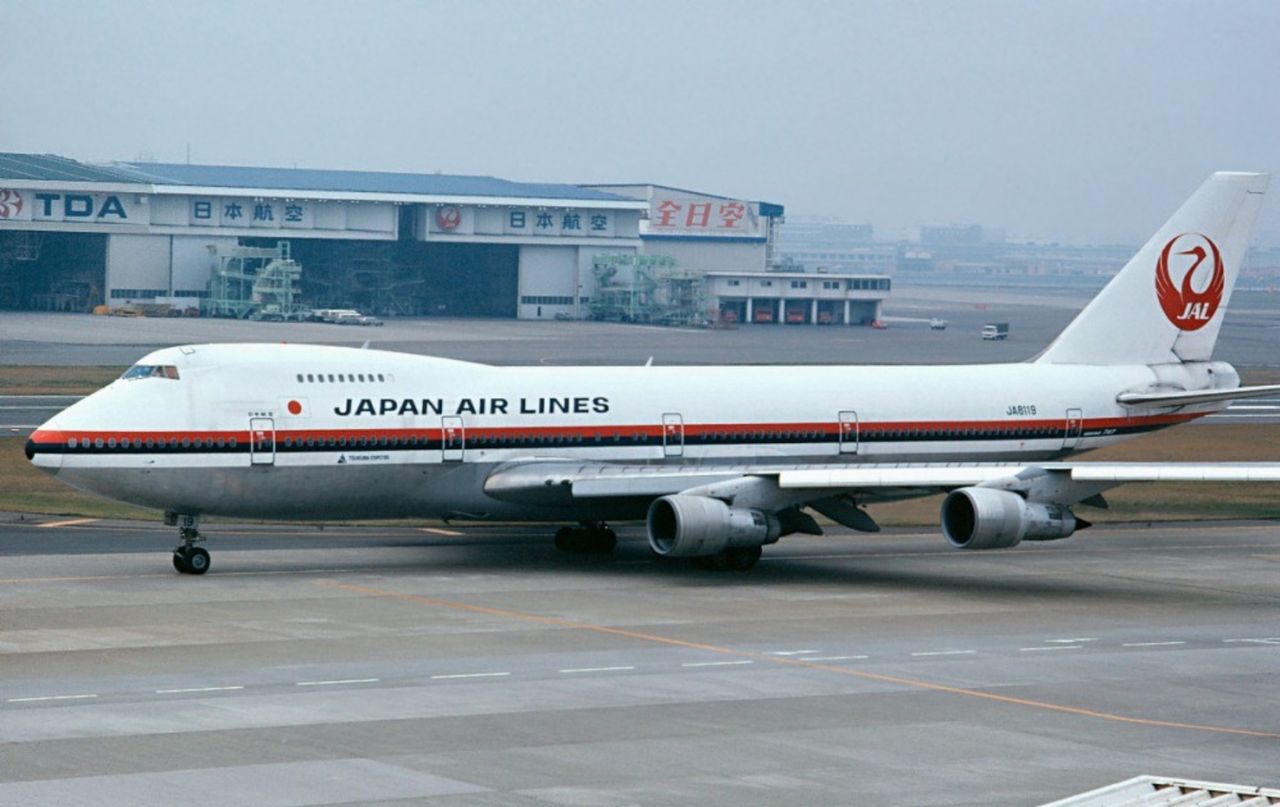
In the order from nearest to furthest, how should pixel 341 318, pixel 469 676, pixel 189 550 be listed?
1. pixel 469 676
2. pixel 189 550
3. pixel 341 318

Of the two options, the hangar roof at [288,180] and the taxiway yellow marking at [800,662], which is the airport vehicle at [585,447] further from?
the hangar roof at [288,180]

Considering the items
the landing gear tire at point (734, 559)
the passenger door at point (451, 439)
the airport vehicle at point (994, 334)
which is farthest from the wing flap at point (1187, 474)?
the airport vehicle at point (994, 334)

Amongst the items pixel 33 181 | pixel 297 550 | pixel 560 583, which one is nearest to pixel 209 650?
pixel 560 583

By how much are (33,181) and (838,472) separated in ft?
396

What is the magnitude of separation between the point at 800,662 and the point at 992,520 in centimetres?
971

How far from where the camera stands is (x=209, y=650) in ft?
103

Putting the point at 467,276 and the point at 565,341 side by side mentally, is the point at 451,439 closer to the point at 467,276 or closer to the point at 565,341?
the point at 565,341

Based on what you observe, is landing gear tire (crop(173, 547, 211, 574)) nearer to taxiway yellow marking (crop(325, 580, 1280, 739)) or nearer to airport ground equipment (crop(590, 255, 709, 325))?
taxiway yellow marking (crop(325, 580, 1280, 739))

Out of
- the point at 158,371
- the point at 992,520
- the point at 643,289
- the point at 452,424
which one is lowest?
the point at 992,520

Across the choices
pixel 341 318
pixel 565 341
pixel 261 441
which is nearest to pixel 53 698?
pixel 261 441

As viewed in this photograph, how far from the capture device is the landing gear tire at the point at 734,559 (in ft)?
139

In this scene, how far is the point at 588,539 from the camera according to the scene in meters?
45.4

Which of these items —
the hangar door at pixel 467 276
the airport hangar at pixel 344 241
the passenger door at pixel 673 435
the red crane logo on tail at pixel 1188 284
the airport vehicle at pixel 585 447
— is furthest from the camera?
the hangar door at pixel 467 276

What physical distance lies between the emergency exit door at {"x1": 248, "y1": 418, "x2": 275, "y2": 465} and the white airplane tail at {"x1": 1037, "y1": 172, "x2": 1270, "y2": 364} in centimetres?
2250
